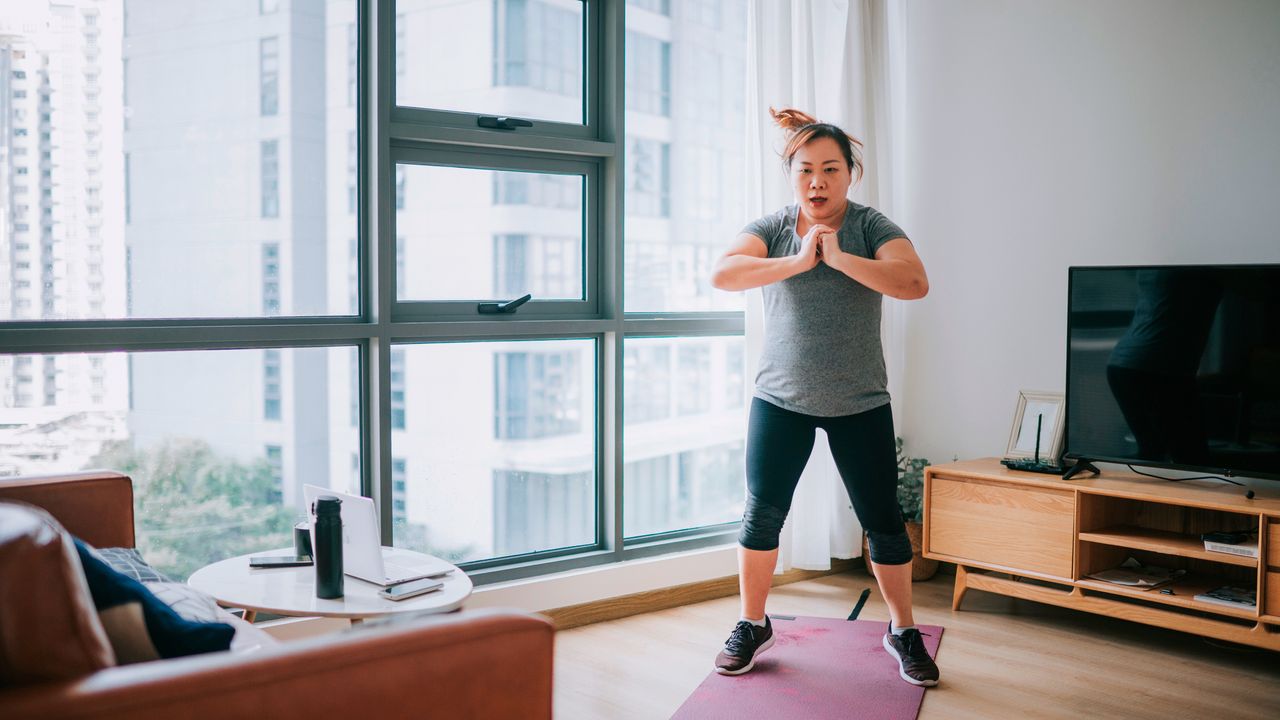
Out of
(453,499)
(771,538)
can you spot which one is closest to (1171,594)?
(771,538)

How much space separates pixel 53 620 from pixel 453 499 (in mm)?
2073

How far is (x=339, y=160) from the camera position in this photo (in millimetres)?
2883

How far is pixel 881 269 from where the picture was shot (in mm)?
2539

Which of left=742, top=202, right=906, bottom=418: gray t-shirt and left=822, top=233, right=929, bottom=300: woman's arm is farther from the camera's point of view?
left=742, top=202, right=906, bottom=418: gray t-shirt

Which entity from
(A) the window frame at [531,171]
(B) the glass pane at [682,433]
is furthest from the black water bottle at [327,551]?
(B) the glass pane at [682,433]

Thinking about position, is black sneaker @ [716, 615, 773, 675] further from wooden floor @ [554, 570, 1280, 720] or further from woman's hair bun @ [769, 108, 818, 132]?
woman's hair bun @ [769, 108, 818, 132]

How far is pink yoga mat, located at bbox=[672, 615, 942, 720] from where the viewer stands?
2.46 meters

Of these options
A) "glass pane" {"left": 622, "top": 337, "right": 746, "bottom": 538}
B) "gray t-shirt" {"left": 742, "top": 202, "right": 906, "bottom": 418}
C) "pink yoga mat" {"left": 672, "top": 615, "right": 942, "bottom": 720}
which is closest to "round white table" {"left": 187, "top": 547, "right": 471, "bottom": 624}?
"pink yoga mat" {"left": 672, "top": 615, "right": 942, "bottom": 720}

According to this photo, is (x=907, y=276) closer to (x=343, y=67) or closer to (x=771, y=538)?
(x=771, y=538)

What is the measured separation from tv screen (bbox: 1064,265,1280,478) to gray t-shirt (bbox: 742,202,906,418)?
87 centimetres

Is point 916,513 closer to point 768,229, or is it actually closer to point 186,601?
point 768,229

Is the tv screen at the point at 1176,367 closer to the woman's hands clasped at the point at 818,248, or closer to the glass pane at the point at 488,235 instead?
the woman's hands clasped at the point at 818,248

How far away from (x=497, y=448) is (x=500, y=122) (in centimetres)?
104

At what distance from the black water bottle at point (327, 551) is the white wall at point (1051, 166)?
105 inches
